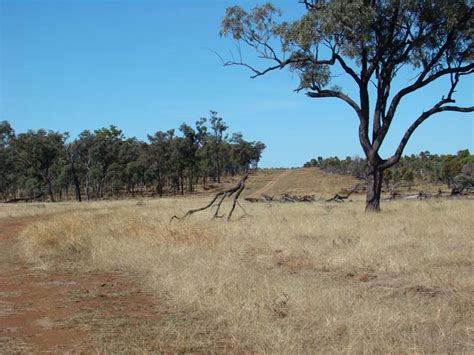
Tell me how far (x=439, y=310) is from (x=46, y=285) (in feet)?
21.4

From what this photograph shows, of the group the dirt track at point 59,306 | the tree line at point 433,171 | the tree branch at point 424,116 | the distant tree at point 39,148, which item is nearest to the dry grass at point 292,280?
the dirt track at point 59,306

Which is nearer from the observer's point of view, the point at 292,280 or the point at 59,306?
the point at 59,306

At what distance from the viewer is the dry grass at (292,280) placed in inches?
209

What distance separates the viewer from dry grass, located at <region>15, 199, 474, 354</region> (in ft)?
17.4

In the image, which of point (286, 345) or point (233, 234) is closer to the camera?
point (286, 345)

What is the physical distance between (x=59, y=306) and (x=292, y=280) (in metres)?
3.65

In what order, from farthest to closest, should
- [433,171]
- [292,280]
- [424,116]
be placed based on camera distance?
[433,171], [424,116], [292,280]

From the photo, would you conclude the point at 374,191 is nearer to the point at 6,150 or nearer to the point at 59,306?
the point at 59,306

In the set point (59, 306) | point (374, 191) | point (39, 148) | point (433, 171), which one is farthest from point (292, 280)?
point (433, 171)

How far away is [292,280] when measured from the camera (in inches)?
320

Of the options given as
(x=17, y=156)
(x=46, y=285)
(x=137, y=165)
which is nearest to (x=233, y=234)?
(x=46, y=285)

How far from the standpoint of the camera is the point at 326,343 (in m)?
5.12

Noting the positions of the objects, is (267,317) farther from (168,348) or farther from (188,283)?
(188,283)

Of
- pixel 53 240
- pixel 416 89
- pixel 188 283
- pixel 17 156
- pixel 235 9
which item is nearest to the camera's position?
pixel 188 283
